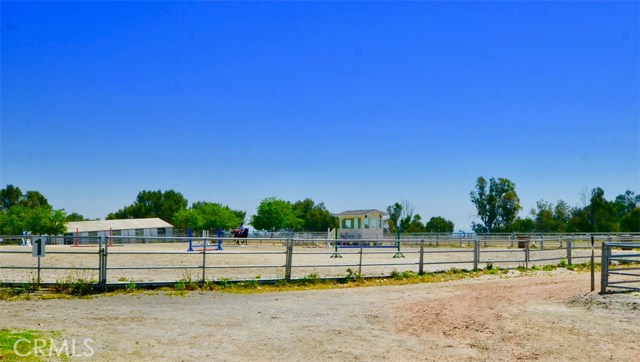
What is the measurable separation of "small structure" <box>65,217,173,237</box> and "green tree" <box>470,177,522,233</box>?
45.3 metres

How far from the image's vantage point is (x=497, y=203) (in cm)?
8588

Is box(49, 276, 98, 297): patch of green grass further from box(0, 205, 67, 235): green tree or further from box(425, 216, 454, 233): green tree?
box(425, 216, 454, 233): green tree

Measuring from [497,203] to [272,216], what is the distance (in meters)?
33.3

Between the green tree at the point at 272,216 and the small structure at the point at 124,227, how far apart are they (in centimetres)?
1349

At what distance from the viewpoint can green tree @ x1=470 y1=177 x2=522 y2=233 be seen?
8450 centimetres

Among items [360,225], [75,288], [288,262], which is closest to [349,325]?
[288,262]

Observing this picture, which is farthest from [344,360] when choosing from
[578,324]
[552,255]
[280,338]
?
[552,255]

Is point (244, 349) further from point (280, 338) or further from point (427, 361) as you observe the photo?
point (427, 361)

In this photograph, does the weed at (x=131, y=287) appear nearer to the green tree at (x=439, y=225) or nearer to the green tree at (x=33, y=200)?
the green tree at (x=439, y=225)

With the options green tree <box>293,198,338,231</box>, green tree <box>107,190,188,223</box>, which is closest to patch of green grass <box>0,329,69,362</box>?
green tree <box>293,198,338,231</box>

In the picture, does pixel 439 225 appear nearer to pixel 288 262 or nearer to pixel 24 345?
pixel 288 262

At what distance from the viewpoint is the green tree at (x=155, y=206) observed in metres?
137

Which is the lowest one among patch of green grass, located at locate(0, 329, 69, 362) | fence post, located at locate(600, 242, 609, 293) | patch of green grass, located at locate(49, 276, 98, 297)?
patch of green grass, located at locate(49, 276, 98, 297)

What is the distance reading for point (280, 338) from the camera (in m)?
9.84
